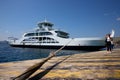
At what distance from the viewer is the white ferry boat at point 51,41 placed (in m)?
35.1

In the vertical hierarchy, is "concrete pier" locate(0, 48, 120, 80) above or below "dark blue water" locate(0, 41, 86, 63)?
above

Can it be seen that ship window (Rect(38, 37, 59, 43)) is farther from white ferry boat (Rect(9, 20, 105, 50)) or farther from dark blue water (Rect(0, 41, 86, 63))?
dark blue water (Rect(0, 41, 86, 63))

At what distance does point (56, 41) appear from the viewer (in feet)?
132

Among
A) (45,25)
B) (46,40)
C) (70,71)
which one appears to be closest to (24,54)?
(46,40)

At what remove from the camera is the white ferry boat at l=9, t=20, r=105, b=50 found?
1382 inches

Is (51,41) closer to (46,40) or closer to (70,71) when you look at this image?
(46,40)

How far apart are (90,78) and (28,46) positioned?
45839 mm

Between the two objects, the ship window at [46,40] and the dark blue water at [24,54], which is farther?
the ship window at [46,40]

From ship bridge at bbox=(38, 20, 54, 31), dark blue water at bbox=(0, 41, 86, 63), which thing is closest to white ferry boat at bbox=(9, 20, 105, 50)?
ship bridge at bbox=(38, 20, 54, 31)

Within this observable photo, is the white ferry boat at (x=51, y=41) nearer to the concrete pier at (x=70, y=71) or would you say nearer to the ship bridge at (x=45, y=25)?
the ship bridge at (x=45, y=25)

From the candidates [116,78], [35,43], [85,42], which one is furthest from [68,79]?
[35,43]

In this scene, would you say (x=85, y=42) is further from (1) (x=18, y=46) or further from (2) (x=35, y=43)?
(1) (x=18, y=46)

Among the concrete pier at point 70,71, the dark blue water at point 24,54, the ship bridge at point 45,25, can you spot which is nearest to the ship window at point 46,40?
the ship bridge at point 45,25

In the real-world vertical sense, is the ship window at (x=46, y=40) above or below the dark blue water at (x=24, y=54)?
above
